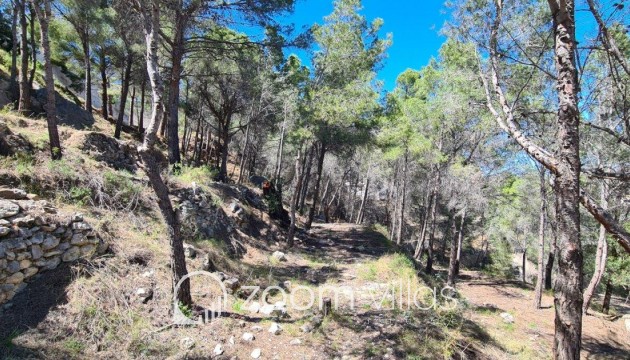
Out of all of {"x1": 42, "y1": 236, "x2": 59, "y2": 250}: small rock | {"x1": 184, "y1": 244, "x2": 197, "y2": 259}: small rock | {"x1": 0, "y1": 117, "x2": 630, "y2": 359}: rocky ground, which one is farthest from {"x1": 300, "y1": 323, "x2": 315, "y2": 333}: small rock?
{"x1": 42, "y1": 236, "x2": 59, "y2": 250}: small rock

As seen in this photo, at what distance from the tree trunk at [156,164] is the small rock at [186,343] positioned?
0.66 m

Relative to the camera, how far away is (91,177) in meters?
6.79

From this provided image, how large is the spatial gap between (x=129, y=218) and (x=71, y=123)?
9466 mm

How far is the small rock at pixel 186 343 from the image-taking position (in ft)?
15.3

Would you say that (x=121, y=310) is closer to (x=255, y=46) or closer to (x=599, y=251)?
(x=255, y=46)

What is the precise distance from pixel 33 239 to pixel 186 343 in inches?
103

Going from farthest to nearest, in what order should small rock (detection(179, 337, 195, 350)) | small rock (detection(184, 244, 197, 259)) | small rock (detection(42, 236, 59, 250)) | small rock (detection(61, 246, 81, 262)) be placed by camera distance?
small rock (detection(184, 244, 197, 259))
small rock (detection(61, 246, 81, 262))
small rock (detection(42, 236, 59, 250))
small rock (detection(179, 337, 195, 350))

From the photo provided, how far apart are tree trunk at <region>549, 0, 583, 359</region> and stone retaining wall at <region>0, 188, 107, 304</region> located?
6143 millimetres

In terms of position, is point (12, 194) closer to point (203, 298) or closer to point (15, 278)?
point (15, 278)

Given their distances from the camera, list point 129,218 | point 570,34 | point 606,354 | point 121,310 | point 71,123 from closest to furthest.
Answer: point 570,34 < point 121,310 < point 129,218 < point 606,354 < point 71,123

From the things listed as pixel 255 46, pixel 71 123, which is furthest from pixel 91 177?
pixel 71 123

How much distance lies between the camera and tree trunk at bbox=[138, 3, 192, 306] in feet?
16.0

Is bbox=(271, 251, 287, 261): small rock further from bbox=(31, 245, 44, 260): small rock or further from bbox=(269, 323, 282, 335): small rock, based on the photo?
bbox=(31, 245, 44, 260): small rock

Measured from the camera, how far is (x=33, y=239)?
4.68m
